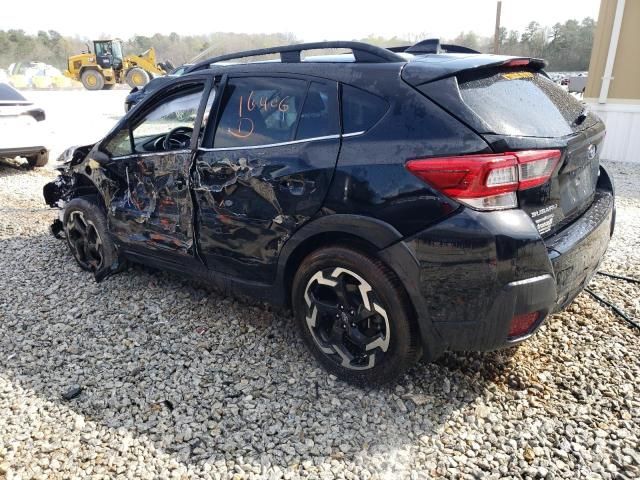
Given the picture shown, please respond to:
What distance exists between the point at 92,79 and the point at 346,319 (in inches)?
1363

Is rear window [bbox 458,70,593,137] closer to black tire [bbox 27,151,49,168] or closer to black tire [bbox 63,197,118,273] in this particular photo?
black tire [bbox 63,197,118,273]

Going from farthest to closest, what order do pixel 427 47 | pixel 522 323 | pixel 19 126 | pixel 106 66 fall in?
pixel 106 66 < pixel 19 126 < pixel 427 47 < pixel 522 323

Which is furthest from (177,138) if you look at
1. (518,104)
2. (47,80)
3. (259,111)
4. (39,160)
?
(47,80)

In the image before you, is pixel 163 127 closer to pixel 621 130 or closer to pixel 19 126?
pixel 19 126

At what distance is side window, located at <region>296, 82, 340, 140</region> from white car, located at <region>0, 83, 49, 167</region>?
7.27 m

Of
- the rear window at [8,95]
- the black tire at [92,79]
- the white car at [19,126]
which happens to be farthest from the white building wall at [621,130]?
the black tire at [92,79]

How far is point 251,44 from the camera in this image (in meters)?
72.6

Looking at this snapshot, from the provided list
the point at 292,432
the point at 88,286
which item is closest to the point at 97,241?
the point at 88,286

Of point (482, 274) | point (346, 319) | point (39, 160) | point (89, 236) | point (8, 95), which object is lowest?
point (39, 160)

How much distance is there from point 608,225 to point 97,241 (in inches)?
149

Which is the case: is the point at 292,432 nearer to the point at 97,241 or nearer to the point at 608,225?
the point at 608,225

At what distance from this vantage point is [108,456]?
91.2 inches

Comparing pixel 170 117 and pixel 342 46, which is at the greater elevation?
pixel 342 46

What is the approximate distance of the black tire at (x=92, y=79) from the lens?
3172 centimetres
